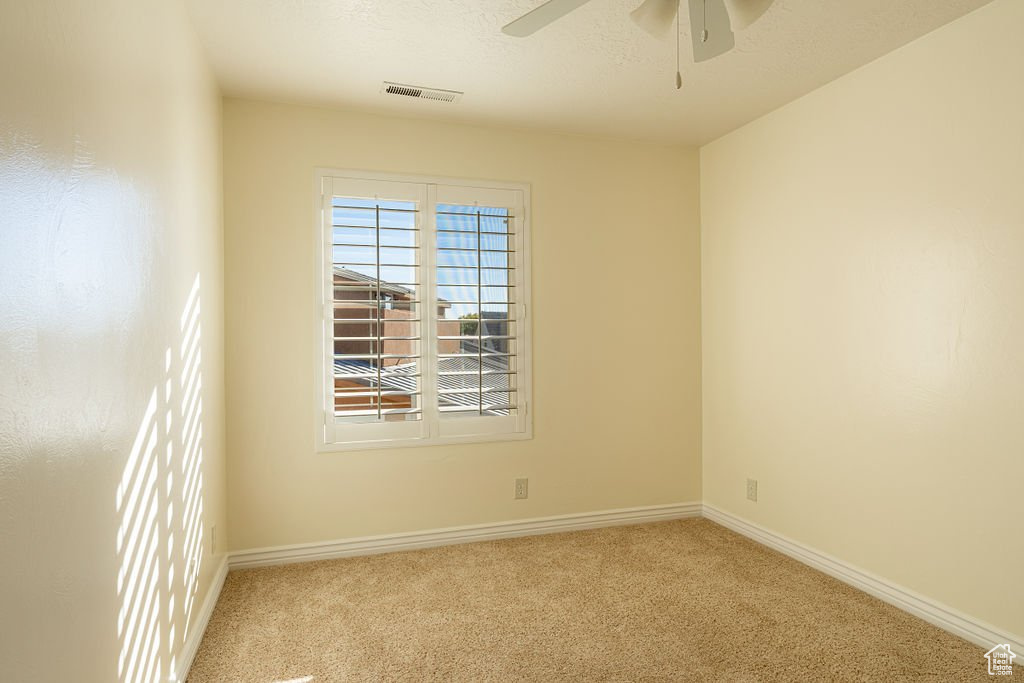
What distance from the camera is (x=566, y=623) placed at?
2.51m

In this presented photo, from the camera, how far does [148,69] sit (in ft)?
5.78

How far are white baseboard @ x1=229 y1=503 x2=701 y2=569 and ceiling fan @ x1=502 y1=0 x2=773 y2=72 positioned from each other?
271 centimetres

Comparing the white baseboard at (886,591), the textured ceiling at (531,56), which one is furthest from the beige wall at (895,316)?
the textured ceiling at (531,56)

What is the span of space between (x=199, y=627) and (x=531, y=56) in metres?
2.85

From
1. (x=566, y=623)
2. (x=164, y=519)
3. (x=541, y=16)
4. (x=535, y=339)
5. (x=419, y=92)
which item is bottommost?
(x=566, y=623)

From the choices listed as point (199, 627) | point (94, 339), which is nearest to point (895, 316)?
point (94, 339)

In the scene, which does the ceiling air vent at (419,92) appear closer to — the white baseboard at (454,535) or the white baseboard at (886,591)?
the white baseboard at (454,535)

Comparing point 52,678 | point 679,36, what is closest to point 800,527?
point 679,36

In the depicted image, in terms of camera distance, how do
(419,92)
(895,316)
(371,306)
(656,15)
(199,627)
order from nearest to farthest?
(656,15) < (199,627) < (895,316) < (419,92) < (371,306)

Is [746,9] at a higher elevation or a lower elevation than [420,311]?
higher

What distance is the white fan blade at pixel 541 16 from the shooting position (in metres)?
1.62

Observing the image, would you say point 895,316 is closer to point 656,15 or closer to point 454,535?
point 656,15

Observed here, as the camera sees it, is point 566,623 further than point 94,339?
Yes

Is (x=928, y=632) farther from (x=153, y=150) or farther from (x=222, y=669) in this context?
(x=153, y=150)
